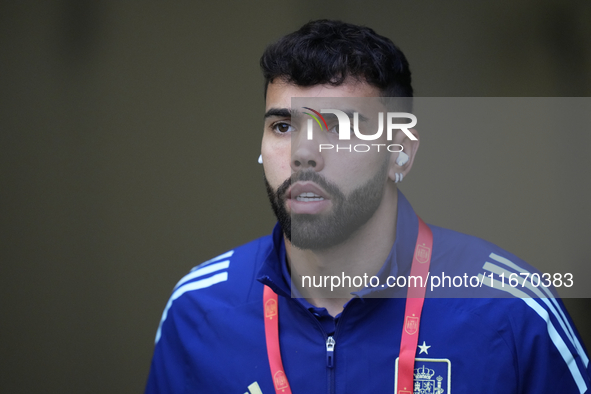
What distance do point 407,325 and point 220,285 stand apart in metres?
0.65

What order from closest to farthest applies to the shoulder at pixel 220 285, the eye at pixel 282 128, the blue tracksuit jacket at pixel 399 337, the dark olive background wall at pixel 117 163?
the blue tracksuit jacket at pixel 399 337 < the eye at pixel 282 128 < the shoulder at pixel 220 285 < the dark olive background wall at pixel 117 163

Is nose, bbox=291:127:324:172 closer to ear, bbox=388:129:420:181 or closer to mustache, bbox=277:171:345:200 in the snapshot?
mustache, bbox=277:171:345:200

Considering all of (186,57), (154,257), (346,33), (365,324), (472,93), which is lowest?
(365,324)

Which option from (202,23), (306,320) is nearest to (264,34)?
(202,23)

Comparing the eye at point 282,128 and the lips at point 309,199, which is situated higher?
the eye at point 282,128

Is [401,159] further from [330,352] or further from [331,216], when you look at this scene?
[330,352]

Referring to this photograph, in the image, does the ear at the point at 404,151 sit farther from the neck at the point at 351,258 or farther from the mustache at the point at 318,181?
the mustache at the point at 318,181

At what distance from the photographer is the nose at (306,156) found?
163cm

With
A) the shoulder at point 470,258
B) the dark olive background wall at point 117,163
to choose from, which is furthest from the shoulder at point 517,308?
the dark olive background wall at point 117,163

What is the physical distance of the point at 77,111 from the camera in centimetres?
306

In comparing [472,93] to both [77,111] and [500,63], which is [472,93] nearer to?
[500,63]

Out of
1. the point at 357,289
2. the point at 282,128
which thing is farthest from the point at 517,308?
the point at 282,128

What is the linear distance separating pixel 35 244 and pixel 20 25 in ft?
3.81

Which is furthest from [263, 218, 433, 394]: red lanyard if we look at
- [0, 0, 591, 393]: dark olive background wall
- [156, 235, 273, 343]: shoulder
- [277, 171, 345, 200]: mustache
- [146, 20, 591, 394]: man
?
[0, 0, 591, 393]: dark olive background wall
